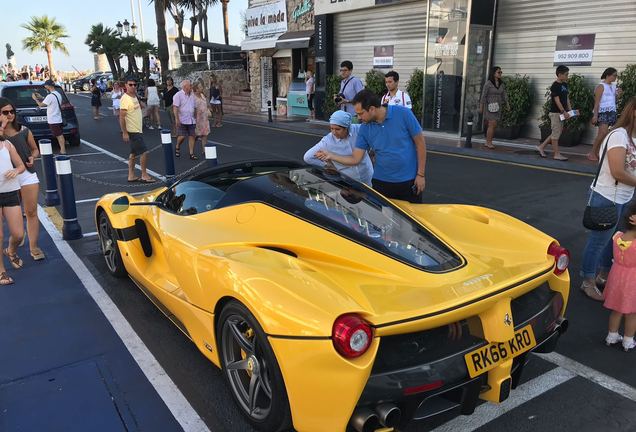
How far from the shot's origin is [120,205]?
166 inches

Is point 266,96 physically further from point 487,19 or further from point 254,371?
point 254,371

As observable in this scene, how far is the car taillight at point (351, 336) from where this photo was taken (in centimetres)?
209

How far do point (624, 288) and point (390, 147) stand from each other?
2.22m

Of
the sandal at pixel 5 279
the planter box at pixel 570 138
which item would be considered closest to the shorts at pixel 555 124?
the planter box at pixel 570 138

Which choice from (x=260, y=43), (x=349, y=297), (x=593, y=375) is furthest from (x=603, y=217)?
(x=260, y=43)

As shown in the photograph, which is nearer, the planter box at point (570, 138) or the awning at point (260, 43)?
the planter box at point (570, 138)

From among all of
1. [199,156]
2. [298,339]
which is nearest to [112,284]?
[298,339]

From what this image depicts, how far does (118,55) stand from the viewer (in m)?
44.0

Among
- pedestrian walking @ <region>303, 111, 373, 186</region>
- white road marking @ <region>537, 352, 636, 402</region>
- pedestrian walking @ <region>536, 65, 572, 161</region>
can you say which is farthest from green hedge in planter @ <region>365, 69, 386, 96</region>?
white road marking @ <region>537, 352, 636, 402</region>

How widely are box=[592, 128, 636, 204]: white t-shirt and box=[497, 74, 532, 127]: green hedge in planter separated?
9309mm

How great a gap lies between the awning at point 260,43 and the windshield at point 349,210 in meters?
20.4

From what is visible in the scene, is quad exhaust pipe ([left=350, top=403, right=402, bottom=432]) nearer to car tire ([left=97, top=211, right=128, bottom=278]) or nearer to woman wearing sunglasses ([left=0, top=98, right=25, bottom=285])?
car tire ([left=97, top=211, right=128, bottom=278])

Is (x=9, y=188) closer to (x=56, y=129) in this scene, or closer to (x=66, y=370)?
(x=66, y=370)

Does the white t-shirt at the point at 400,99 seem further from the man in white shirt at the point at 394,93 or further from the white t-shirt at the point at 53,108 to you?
the white t-shirt at the point at 53,108
